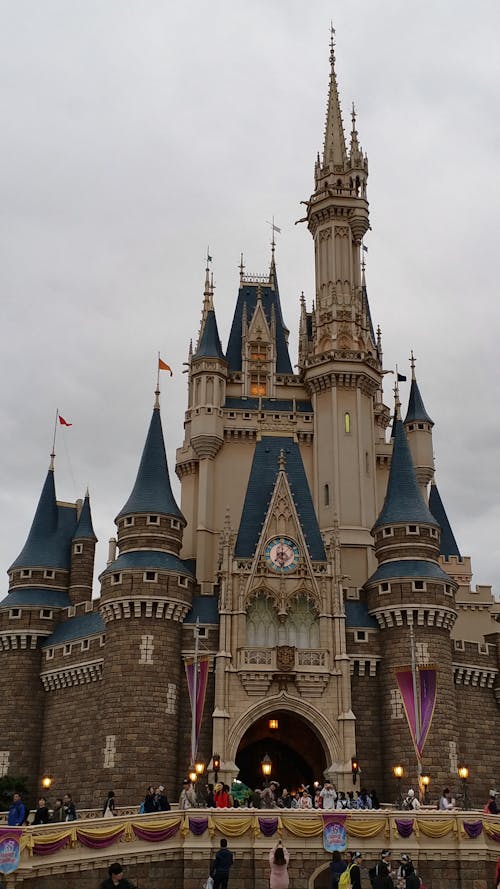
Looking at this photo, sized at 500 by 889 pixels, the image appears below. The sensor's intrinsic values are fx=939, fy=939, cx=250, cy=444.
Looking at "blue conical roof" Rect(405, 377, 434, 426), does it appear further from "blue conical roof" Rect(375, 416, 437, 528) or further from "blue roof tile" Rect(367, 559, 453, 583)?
"blue roof tile" Rect(367, 559, 453, 583)

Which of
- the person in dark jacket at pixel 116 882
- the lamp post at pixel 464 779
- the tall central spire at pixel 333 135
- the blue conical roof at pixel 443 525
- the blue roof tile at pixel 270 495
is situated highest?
the tall central spire at pixel 333 135

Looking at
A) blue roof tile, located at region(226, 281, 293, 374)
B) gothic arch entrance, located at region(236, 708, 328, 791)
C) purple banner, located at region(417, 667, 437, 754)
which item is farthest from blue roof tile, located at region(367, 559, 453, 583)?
blue roof tile, located at region(226, 281, 293, 374)

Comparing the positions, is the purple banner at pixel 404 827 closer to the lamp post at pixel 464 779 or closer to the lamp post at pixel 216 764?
the lamp post at pixel 216 764

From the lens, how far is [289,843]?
28.7 metres

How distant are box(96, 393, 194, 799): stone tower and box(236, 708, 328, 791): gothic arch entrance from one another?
513 cm

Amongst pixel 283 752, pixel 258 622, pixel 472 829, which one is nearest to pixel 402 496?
pixel 258 622

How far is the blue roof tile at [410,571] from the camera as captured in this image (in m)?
43.7

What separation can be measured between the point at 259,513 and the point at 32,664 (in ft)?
48.5

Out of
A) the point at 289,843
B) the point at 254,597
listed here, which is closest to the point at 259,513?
the point at 254,597

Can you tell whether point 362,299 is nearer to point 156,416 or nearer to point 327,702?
point 156,416

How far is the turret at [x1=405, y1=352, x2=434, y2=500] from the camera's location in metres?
61.9

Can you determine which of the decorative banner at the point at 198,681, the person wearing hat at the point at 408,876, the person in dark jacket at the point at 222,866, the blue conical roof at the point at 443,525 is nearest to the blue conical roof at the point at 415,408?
the blue conical roof at the point at 443,525

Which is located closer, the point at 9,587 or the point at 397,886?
the point at 397,886

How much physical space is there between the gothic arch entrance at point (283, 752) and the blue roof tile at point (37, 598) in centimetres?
1296
